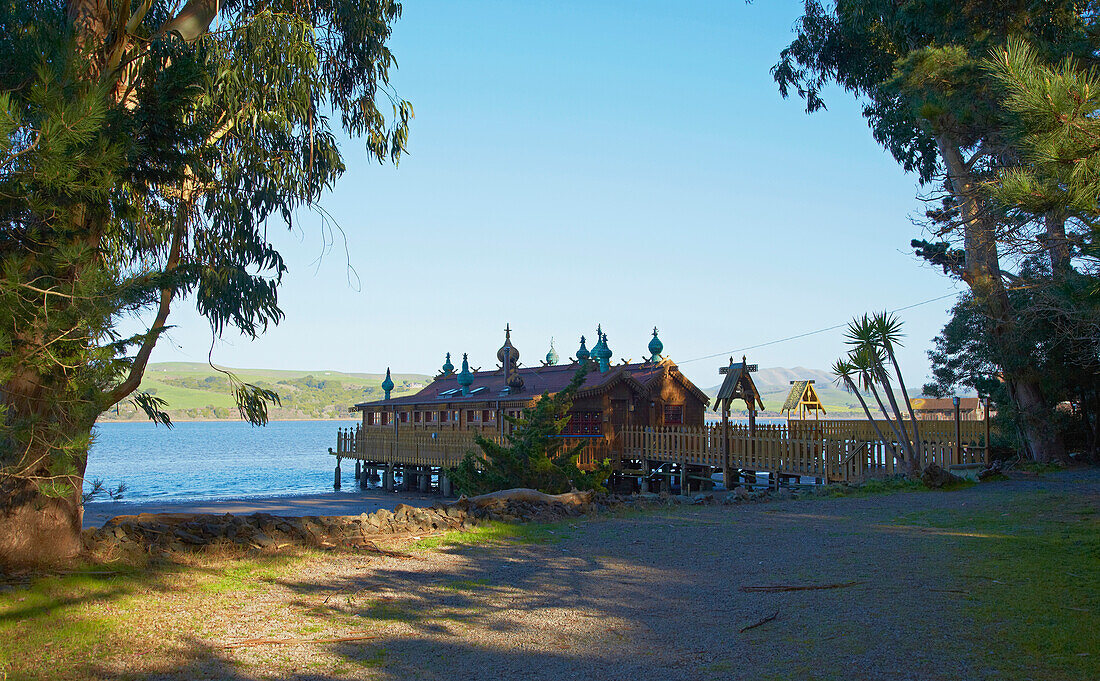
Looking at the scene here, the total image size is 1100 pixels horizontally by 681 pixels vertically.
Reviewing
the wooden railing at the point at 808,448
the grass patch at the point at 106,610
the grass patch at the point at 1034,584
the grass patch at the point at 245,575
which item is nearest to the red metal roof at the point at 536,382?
the wooden railing at the point at 808,448

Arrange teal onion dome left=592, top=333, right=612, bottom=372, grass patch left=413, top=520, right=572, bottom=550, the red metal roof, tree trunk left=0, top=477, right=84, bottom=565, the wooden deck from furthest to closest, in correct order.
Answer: teal onion dome left=592, top=333, right=612, bottom=372 → the red metal roof → the wooden deck → grass patch left=413, top=520, right=572, bottom=550 → tree trunk left=0, top=477, right=84, bottom=565

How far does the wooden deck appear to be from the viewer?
67.7 ft

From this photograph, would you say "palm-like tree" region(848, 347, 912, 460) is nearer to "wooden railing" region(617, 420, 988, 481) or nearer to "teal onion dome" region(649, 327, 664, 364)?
"wooden railing" region(617, 420, 988, 481)

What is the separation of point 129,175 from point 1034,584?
10.1 meters

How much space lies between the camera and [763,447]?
77.7 feet

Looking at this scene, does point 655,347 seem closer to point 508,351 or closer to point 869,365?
point 508,351

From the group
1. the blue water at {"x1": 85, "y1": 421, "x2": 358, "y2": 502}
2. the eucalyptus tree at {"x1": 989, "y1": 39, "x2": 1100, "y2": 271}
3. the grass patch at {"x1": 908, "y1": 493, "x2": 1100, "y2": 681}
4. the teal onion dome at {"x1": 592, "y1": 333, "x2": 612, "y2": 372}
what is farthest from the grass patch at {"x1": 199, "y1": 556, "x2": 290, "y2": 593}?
the blue water at {"x1": 85, "y1": 421, "x2": 358, "y2": 502}

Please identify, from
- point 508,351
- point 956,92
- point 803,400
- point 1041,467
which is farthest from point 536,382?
point 956,92

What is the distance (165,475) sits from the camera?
210 ft

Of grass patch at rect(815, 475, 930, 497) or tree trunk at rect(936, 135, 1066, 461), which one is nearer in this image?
grass patch at rect(815, 475, 930, 497)

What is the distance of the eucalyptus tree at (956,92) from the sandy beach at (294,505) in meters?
17.8

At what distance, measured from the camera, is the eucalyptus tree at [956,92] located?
457 inches

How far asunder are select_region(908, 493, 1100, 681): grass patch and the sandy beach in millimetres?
17716

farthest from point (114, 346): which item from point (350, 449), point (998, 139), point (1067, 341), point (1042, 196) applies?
point (350, 449)
